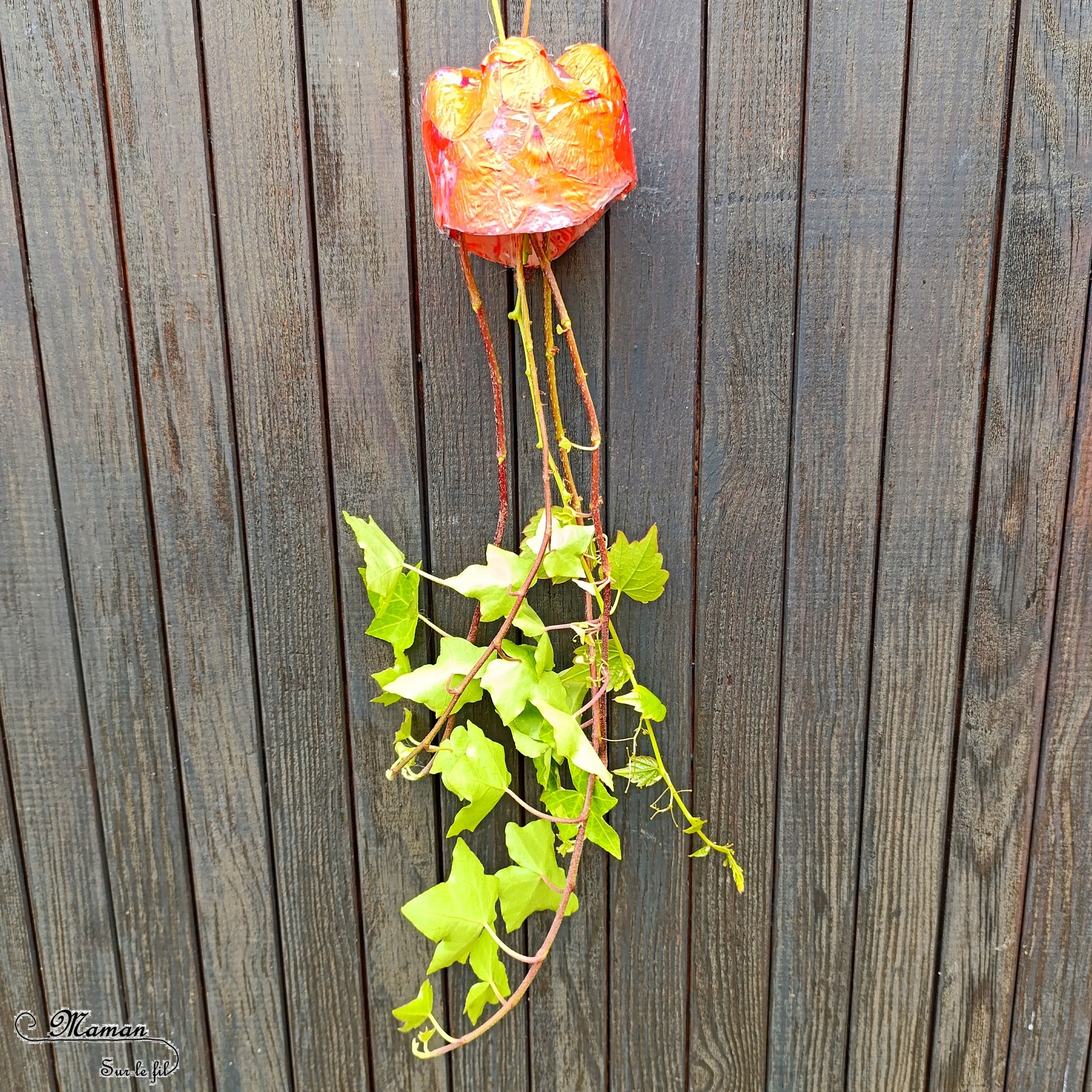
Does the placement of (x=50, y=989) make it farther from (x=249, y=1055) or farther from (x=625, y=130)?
(x=625, y=130)

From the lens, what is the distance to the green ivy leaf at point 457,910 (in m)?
0.92

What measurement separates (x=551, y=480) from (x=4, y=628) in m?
0.78

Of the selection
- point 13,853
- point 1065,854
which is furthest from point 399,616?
point 1065,854

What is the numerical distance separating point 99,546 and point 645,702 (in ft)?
2.47

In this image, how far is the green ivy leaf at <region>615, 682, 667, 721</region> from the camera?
0.94 metres

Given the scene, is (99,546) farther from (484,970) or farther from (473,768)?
(484,970)

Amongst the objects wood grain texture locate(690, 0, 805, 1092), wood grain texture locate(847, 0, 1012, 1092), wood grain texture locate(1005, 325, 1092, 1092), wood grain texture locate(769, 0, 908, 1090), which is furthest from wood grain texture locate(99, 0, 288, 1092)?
wood grain texture locate(1005, 325, 1092, 1092)

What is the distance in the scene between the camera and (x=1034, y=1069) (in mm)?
1201

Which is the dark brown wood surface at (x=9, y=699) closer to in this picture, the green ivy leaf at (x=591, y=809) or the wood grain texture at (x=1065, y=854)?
the green ivy leaf at (x=591, y=809)

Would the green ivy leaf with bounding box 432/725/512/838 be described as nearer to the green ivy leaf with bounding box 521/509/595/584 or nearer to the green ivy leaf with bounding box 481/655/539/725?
the green ivy leaf with bounding box 481/655/539/725

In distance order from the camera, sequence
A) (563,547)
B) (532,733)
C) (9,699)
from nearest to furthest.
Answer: (563,547) < (532,733) < (9,699)

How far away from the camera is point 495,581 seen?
870 mm

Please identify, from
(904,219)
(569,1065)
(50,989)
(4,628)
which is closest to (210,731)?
(4,628)

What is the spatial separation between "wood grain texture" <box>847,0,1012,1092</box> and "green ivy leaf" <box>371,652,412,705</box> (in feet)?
2.10
